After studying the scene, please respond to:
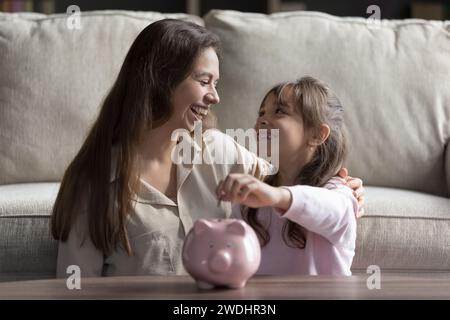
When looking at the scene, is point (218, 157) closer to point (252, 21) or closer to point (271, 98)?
point (271, 98)

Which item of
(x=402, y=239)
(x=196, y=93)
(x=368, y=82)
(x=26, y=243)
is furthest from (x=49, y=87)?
(x=402, y=239)

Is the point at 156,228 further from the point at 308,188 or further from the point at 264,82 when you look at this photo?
the point at 264,82

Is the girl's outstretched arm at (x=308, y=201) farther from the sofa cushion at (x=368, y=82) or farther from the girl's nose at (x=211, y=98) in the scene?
the sofa cushion at (x=368, y=82)

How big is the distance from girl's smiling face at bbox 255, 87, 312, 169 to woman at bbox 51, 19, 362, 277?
5.0 inches

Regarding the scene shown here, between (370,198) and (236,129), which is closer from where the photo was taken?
(370,198)

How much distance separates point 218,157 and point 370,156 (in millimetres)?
583

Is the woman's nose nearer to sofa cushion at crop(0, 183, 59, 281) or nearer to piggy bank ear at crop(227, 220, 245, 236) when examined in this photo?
piggy bank ear at crop(227, 220, 245, 236)

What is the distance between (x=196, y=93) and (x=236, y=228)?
55 cm

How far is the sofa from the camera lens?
2162 mm

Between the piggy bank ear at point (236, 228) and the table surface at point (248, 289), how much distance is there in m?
0.08

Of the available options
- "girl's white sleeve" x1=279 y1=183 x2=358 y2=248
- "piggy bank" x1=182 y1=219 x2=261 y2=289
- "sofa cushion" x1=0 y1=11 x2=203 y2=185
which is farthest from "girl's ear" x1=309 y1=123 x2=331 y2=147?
"sofa cushion" x1=0 y1=11 x2=203 y2=185

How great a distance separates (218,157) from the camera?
177 cm

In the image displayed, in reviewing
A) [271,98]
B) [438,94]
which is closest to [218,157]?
[271,98]

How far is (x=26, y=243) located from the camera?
1.76 metres
